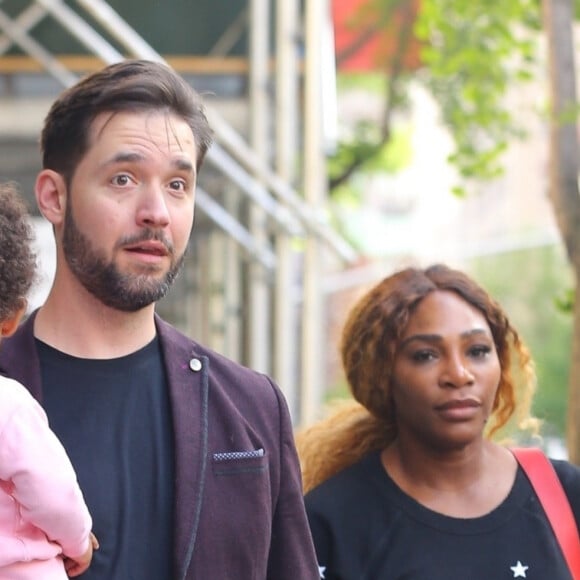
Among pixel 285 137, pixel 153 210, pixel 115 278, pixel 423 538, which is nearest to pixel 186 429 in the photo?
pixel 115 278

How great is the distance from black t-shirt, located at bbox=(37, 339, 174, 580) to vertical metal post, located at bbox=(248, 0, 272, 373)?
6.19m

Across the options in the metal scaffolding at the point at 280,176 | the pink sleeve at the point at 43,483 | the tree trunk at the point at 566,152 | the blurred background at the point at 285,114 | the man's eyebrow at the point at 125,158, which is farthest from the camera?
the metal scaffolding at the point at 280,176

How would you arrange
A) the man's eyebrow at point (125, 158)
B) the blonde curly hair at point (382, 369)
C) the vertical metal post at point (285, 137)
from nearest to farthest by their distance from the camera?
the man's eyebrow at point (125, 158)
the blonde curly hair at point (382, 369)
the vertical metal post at point (285, 137)

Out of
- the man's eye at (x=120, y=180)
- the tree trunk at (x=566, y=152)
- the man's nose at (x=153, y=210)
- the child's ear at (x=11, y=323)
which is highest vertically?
the tree trunk at (x=566, y=152)

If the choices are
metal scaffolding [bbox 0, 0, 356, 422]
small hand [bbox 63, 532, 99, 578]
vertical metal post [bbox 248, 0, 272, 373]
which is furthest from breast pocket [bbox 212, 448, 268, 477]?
vertical metal post [bbox 248, 0, 272, 373]

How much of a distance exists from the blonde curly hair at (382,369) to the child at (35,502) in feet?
4.67

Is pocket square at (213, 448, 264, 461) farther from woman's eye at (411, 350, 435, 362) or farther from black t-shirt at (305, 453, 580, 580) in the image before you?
woman's eye at (411, 350, 435, 362)

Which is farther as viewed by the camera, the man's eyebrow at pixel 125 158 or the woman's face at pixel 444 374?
the woman's face at pixel 444 374

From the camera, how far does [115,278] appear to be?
120 inches

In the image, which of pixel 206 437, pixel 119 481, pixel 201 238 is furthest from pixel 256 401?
pixel 201 238

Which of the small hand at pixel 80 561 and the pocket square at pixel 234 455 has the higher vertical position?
the pocket square at pixel 234 455

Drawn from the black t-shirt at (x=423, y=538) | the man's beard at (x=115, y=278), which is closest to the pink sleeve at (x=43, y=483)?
the man's beard at (x=115, y=278)

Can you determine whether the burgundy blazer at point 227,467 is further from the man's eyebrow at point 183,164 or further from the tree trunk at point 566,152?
the tree trunk at point 566,152

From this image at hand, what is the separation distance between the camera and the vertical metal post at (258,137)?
30.6 ft
